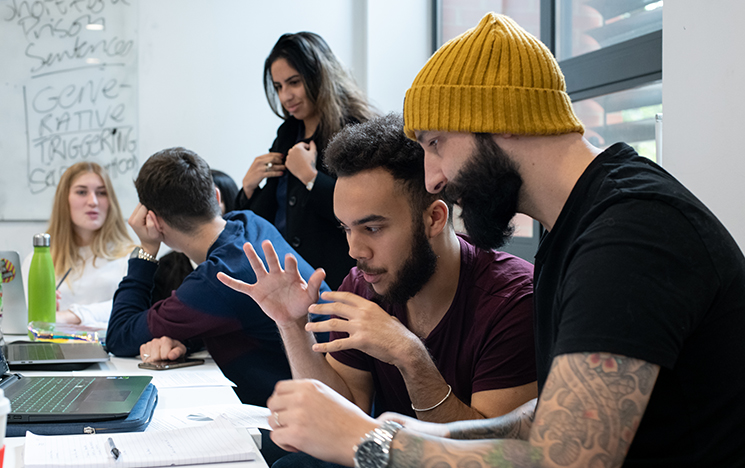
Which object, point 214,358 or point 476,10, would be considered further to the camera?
point 476,10

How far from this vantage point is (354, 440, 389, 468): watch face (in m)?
0.72

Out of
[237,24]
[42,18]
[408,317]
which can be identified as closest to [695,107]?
[408,317]

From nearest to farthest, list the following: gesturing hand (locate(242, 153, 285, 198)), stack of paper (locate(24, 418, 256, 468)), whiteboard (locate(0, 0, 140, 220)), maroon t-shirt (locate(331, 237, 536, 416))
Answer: stack of paper (locate(24, 418, 256, 468)) → maroon t-shirt (locate(331, 237, 536, 416)) → gesturing hand (locate(242, 153, 285, 198)) → whiteboard (locate(0, 0, 140, 220))

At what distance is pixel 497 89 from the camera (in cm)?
92

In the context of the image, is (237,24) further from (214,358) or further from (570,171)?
(570,171)

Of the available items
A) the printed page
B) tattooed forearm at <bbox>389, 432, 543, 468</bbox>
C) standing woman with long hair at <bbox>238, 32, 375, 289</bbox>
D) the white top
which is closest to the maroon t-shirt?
the printed page

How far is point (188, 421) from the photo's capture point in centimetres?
108

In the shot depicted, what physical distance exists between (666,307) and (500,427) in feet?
1.24

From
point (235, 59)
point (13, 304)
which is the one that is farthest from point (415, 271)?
point (235, 59)

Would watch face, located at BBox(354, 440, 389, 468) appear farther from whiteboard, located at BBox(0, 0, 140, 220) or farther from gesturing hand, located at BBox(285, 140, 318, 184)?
whiteboard, located at BBox(0, 0, 140, 220)

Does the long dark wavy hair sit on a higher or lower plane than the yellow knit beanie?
higher

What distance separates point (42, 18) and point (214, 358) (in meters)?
2.24

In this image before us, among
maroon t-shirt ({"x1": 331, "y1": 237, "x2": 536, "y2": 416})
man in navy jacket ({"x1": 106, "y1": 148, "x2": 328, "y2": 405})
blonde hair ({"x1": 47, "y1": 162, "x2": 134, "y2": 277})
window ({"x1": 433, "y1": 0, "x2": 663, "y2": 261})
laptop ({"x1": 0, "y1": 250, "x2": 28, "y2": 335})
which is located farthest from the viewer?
blonde hair ({"x1": 47, "y1": 162, "x2": 134, "y2": 277})

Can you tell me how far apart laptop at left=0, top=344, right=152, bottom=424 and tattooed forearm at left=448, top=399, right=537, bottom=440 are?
1.72 ft
